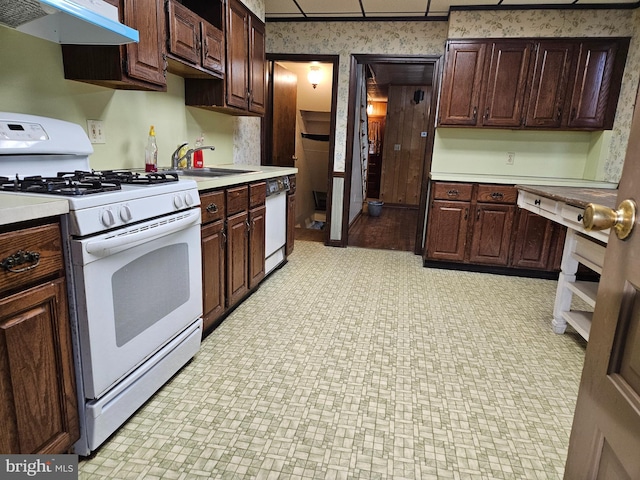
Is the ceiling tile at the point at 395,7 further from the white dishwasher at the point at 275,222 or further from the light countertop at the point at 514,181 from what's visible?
the white dishwasher at the point at 275,222

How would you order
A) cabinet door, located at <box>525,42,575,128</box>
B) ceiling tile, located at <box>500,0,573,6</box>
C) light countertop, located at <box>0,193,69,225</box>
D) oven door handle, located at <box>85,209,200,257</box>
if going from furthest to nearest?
cabinet door, located at <box>525,42,575,128</box> → ceiling tile, located at <box>500,0,573,6</box> → oven door handle, located at <box>85,209,200,257</box> → light countertop, located at <box>0,193,69,225</box>

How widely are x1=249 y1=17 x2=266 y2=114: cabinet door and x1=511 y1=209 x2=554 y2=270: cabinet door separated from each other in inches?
98.2

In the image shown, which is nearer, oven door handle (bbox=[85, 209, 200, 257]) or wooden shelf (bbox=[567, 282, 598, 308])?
oven door handle (bbox=[85, 209, 200, 257])

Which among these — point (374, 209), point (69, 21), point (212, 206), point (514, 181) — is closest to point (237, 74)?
point (212, 206)

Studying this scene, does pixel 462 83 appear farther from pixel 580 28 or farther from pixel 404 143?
pixel 404 143

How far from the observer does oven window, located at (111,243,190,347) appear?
1388mm

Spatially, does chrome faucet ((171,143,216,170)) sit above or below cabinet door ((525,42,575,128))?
below

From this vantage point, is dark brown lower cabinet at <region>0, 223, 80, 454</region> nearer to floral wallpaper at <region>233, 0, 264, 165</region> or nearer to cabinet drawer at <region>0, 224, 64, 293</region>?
cabinet drawer at <region>0, 224, 64, 293</region>

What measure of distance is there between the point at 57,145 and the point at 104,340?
3.02 ft

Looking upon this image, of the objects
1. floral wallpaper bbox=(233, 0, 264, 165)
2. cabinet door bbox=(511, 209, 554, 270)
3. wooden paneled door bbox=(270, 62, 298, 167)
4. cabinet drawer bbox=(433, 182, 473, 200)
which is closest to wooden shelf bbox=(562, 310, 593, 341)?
cabinet door bbox=(511, 209, 554, 270)

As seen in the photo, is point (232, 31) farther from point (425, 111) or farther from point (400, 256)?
point (425, 111)

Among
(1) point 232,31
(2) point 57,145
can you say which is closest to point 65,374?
(2) point 57,145

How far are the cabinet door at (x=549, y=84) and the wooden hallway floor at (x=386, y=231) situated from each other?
183 cm

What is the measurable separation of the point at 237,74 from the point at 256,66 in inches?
17.1
